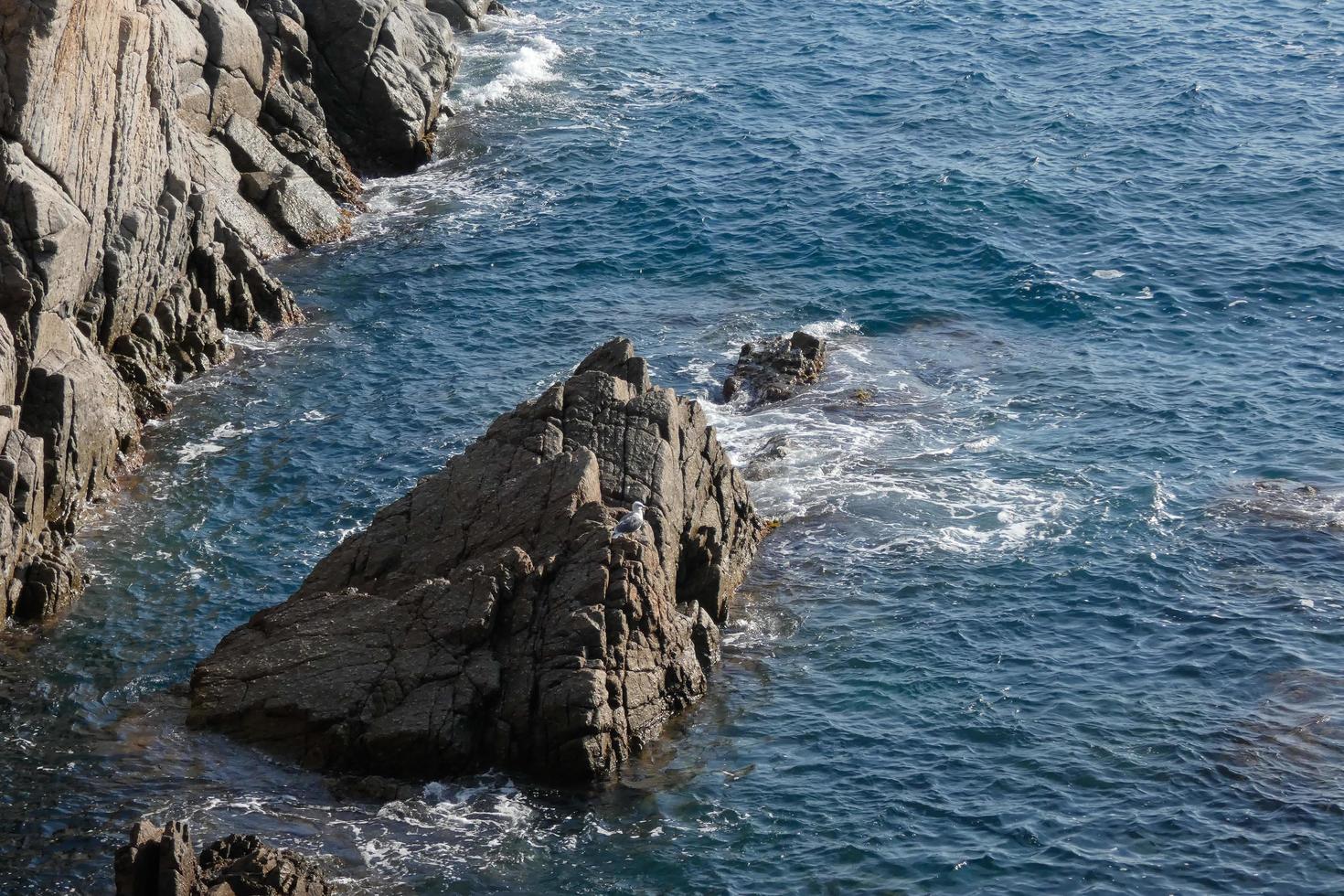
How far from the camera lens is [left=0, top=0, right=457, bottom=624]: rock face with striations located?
4675 centimetres

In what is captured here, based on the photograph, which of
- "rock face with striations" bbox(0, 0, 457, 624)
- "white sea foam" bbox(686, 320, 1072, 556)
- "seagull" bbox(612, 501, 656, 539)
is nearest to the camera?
"seagull" bbox(612, 501, 656, 539)

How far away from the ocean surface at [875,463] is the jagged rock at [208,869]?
200 cm

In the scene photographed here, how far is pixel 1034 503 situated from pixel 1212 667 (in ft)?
32.3

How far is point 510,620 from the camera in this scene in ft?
131

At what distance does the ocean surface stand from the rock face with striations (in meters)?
1.87

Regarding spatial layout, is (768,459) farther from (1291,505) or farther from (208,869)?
(208,869)

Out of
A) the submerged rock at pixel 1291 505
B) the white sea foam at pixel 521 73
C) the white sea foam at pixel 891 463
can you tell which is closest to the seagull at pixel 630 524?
the white sea foam at pixel 891 463

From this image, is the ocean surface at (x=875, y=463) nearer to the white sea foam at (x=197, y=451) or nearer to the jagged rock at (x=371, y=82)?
the white sea foam at (x=197, y=451)

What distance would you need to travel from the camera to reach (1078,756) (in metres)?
40.2

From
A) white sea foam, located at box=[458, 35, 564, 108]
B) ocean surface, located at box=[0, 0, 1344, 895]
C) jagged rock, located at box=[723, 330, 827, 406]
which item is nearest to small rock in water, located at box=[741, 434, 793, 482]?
ocean surface, located at box=[0, 0, 1344, 895]

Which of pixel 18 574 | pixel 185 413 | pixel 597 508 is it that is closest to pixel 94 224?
pixel 185 413

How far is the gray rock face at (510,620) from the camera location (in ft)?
126

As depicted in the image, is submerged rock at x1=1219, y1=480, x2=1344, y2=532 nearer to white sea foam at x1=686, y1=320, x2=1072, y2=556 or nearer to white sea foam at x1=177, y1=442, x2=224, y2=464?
white sea foam at x1=686, y1=320, x2=1072, y2=556

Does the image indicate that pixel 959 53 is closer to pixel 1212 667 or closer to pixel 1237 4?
pixel 1237 4
